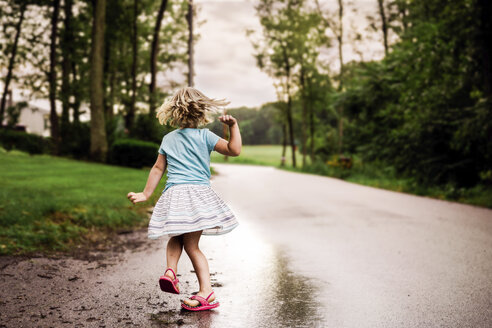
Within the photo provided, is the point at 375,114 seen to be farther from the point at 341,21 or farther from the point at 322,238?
the point at 322,238

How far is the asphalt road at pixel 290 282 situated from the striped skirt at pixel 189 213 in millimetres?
659

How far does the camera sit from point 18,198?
903 centimetres

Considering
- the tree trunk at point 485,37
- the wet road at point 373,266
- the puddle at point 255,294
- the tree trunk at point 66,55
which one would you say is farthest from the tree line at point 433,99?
the tree trunk at point 66,55

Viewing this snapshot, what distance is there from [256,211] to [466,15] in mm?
8223

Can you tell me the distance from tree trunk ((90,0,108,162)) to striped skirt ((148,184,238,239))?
20796mm

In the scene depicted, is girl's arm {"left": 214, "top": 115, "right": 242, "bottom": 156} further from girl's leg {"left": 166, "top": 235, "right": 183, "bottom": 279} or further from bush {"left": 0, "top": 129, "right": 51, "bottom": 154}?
bush {"left": 0, "top": 129, "right": 51, "bottom": 154}

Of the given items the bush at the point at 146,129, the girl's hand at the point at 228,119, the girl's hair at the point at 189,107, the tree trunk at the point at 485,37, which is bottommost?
the girl's hand at the point at 228,119

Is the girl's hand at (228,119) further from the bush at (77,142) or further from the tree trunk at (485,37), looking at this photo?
the bush at (77,142)

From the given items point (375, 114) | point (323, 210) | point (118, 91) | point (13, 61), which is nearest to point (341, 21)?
point (375, 114)

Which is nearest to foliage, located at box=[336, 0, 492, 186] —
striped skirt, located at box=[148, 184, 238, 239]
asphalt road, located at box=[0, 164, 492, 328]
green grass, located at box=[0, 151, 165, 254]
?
asphalt road, located at box=[0, 164, 492, 328]

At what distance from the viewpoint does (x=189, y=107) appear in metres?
3.85

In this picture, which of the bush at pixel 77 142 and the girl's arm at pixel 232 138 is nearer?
the girl's arm at pixel 232 138

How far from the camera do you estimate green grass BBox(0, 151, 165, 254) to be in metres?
6.26

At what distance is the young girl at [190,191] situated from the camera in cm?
369
